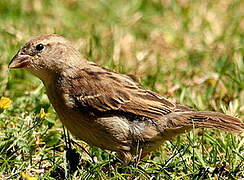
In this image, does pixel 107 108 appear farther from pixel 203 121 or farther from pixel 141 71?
pixel 141 71

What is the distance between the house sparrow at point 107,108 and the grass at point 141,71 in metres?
0.19

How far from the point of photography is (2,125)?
237 inches

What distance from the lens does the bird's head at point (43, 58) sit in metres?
5.81

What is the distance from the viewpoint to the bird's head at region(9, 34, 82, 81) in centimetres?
581

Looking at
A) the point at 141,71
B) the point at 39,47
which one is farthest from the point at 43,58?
the point at 141,71

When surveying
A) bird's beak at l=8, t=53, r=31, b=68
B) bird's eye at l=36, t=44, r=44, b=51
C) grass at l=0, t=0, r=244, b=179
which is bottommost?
grass at l=0, t=0, r=244, b=179

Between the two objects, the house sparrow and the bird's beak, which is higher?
the bird's beak

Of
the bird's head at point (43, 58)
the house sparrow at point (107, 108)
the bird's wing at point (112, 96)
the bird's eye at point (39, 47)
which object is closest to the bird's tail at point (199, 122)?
the house sparrow at point (107, 108)

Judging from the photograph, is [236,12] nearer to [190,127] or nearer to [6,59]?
[6,59]

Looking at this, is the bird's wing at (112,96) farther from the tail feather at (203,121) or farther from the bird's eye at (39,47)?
the bird's eye at (39,47)

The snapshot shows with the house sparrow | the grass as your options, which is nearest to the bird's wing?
the house sparrow

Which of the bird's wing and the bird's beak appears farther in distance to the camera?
the bird's beak

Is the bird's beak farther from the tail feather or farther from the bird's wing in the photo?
the tail feather

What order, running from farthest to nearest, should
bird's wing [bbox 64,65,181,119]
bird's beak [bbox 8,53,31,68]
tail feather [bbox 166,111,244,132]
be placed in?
bird's beak [bbox 8,53,31,68] → bird's wing [bbox 64,65,181,119] → tail feather [bbox 166,111,244,132]
